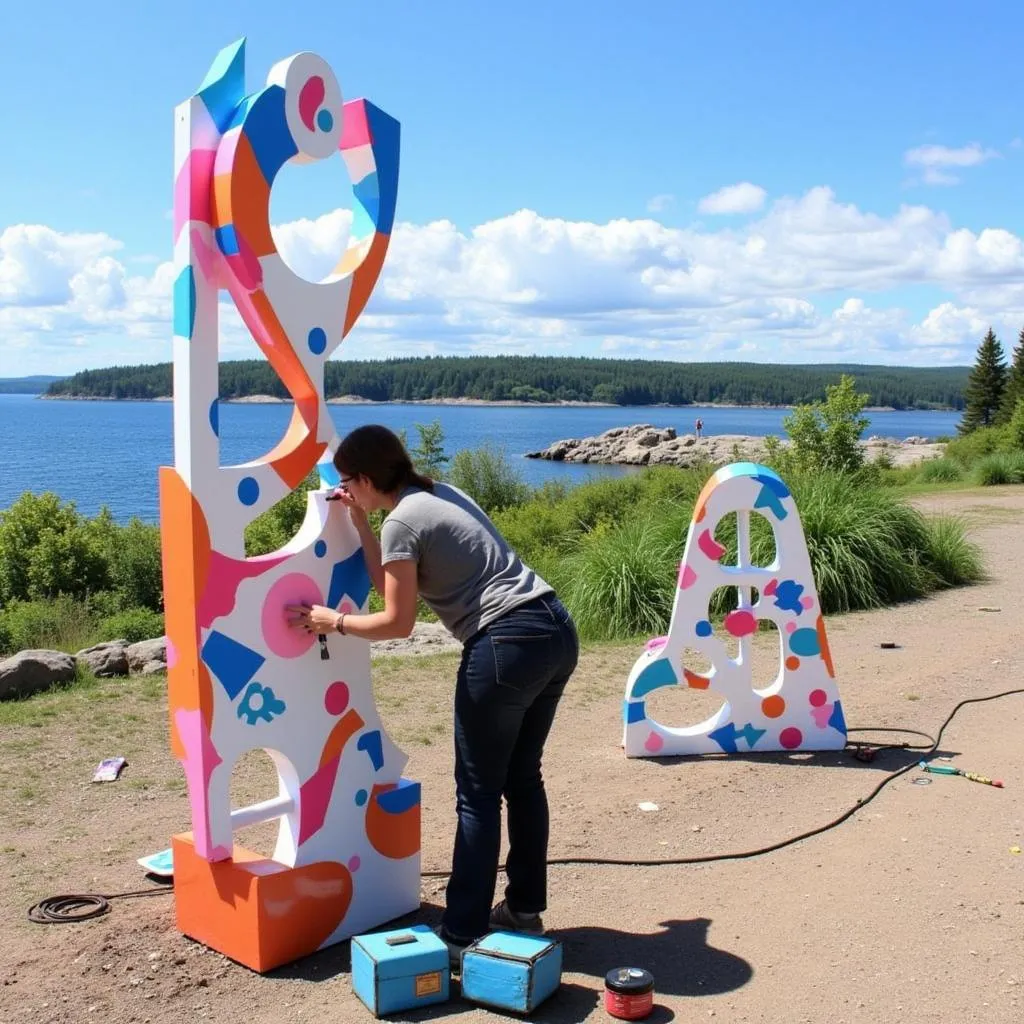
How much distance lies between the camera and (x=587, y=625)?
1127 cm

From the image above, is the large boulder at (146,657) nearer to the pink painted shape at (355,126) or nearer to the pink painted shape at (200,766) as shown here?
the pink painted shape at (200,766)

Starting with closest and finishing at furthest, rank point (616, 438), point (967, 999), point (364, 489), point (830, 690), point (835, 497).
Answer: point (967, 999) < point (364, 489) < point (830, 690) < point (835, 497) < point (616, 438)

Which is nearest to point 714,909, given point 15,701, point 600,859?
point 600,859

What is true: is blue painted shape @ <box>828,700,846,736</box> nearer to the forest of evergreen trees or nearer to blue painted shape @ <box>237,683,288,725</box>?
blue painted shape @ <box>237,683,288,725</box>

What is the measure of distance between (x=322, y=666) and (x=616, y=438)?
75735 millimetres

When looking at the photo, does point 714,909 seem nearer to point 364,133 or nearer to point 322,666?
point 322,666

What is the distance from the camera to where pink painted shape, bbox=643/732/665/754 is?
667 cm

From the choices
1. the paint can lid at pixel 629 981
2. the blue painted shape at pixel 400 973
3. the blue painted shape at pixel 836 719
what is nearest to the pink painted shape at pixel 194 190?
the blue painted shape at pixel 400 973

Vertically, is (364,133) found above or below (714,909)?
above

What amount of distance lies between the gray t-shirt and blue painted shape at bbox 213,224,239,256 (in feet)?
3.56

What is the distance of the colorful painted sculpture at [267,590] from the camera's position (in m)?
3.93

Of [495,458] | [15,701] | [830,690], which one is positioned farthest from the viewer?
[495,458]

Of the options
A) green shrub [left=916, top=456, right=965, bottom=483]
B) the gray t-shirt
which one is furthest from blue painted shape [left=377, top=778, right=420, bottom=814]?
green shrub [left=916, top=456, right=965, bottom=483]

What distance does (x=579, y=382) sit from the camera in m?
164
